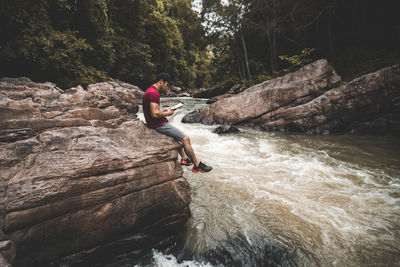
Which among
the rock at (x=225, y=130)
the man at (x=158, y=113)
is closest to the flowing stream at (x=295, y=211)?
the man at (x=158, y=113)

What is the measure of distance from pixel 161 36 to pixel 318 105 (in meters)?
29.0

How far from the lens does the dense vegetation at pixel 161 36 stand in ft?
33.1

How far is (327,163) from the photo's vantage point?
588 cm

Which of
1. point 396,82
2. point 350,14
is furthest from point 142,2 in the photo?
point 396,82

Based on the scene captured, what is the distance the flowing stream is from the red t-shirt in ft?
6.58

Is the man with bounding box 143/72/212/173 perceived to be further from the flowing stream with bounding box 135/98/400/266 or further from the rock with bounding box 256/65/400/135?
the rock with bounding box 256/65/400/135

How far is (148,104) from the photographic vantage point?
371 cm

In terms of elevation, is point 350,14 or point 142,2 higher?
point 142,2

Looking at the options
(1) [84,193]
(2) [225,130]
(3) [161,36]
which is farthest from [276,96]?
(3) [161,36]

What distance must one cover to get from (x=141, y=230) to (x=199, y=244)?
40.5 inches

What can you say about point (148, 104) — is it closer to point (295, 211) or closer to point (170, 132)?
point (170, 132)

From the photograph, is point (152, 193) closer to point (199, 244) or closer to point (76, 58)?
point (199, 244)

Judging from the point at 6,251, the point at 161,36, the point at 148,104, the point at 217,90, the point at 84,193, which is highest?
the point at 161,36

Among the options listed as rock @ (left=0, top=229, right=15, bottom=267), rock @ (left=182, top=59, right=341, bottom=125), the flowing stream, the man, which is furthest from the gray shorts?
rock @ (left=182, top=59, right=341, bottom=125)
